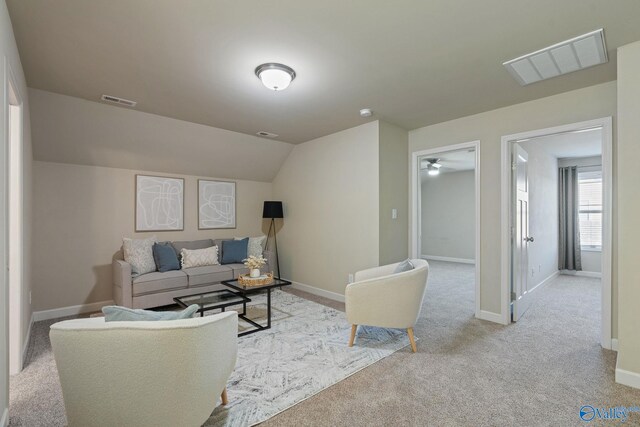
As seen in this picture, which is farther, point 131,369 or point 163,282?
point 163,282

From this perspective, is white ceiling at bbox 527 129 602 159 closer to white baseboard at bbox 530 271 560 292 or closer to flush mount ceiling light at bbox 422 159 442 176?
flush mount ceiling light at bbox 422 159 442 176

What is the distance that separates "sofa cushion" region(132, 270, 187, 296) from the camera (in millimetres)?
3701

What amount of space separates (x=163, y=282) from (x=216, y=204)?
1691mm

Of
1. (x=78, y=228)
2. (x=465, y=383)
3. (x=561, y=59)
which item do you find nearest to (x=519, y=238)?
(x=561, y=59)

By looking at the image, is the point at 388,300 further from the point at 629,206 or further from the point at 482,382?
the point at 629,206

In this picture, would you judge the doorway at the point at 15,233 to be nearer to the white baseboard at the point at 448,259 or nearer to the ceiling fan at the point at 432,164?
the ceiling fan at the point at 432,164

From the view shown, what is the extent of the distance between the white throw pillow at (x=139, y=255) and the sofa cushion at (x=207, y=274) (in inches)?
18.0

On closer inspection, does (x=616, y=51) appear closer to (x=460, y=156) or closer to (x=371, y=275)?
(x=371, y=275)

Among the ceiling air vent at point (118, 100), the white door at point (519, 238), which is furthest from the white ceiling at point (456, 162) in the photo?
the ceiling air vent at point (118, 100)

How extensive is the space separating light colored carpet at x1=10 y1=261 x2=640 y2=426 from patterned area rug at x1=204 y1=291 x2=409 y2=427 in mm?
118

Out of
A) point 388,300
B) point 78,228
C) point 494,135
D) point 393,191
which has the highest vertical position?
point 494,135

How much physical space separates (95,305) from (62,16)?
11.5 ft

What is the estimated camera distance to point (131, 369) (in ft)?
4.53

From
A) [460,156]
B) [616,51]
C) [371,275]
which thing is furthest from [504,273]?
[460,156]
